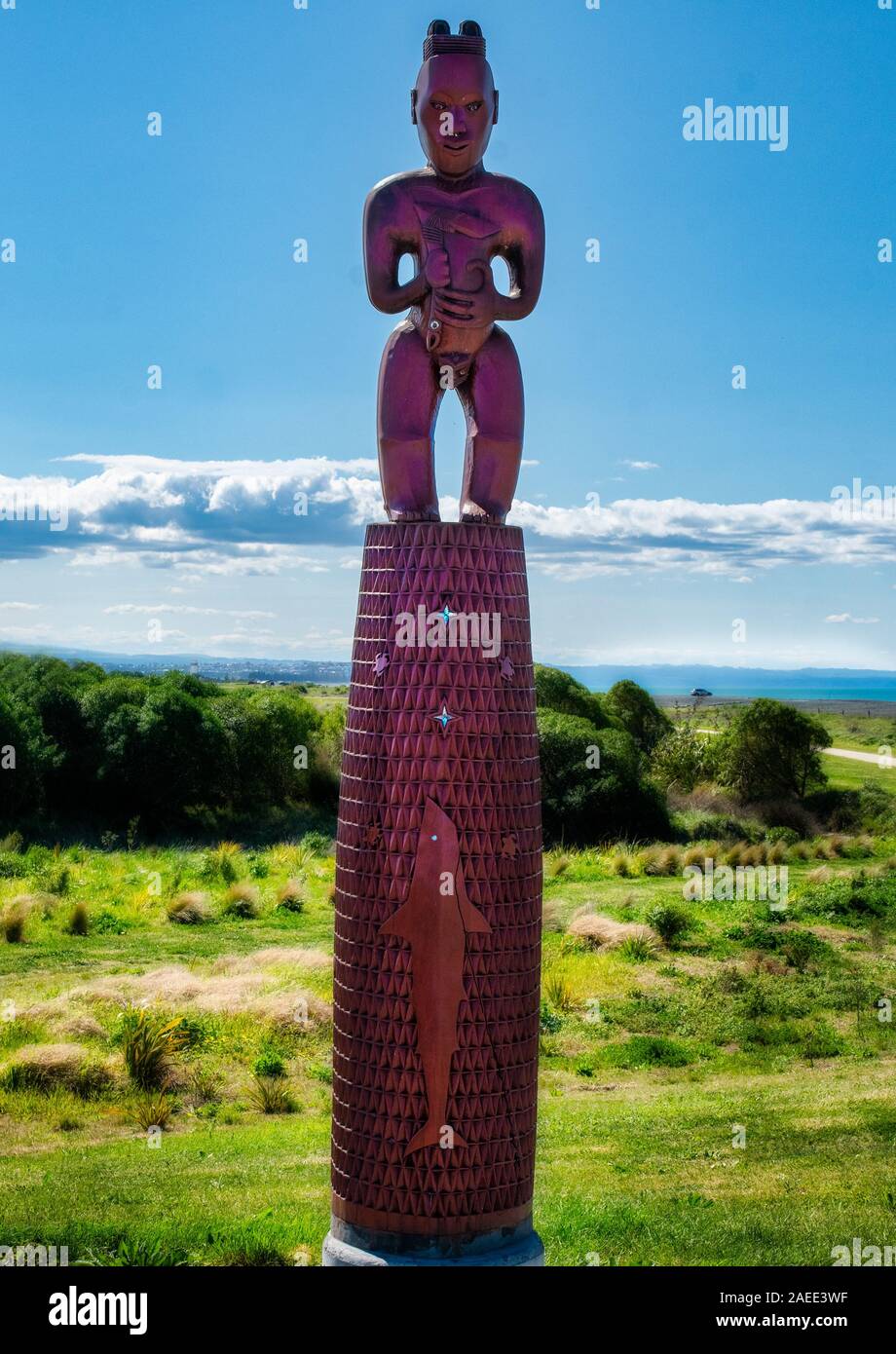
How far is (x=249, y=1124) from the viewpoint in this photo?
13.0 m

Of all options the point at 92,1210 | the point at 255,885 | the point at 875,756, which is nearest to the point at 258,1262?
the point at 92,1210

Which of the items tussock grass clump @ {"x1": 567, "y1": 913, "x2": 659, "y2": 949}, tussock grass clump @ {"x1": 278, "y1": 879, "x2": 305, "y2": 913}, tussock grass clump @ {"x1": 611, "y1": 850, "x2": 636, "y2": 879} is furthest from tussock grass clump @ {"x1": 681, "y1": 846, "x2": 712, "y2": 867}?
tussock grass clump @ {"x1": 278, "y1": 879, "x2": 305, "y2": 913}

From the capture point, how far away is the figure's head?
8250 mm

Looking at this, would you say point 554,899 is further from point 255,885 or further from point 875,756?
point 875,756

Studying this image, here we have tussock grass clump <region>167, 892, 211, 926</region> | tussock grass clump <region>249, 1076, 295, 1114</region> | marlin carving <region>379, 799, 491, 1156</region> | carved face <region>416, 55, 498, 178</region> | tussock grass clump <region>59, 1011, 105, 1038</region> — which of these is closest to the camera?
marlin carving <region>379, 799, 491, 1156</region>

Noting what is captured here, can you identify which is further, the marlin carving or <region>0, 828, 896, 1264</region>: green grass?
<region>0, 828, 896, 1264</region>: green grass

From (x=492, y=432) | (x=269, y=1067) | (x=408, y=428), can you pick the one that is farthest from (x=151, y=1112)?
(x=492, y=432)

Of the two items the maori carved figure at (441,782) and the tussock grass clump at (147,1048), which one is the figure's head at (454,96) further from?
the tussock grass clump at (147,1048)

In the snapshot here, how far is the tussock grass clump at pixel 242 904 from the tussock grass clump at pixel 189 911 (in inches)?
12.8

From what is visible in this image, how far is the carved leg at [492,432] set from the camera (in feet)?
27.9

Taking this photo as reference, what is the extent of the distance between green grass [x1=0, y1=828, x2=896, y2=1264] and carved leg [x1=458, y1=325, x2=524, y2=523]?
18.7ft

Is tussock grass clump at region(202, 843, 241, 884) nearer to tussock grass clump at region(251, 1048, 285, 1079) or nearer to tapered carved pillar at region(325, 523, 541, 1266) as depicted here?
tussock grass clump at region(251, 1048, 285, 1079)

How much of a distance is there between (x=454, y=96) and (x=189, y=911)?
13.7m
